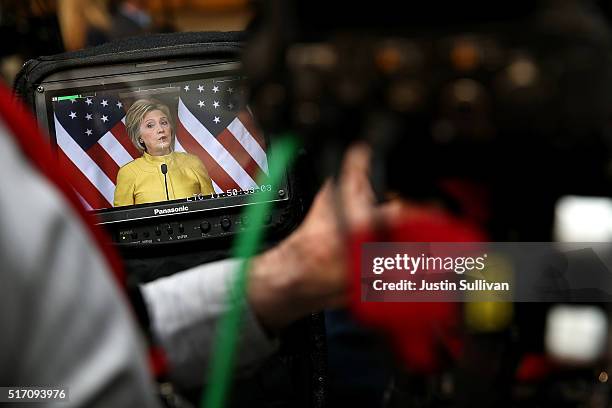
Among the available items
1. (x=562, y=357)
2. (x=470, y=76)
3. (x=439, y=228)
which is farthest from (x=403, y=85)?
(x=562, y=357)

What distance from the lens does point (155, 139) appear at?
1.19m

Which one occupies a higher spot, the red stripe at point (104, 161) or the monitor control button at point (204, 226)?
the red stripe at point (104, 161)

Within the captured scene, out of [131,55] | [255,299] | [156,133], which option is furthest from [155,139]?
[255,299]

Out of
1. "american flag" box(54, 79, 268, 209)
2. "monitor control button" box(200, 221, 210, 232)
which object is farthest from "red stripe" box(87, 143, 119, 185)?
"monitor control button" box(200, 221, 210, 232)

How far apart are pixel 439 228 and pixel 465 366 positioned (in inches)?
4.3

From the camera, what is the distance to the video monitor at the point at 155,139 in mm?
1183

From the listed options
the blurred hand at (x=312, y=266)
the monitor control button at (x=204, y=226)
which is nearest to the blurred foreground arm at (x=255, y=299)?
the blurred hand at (x=312, y=266)

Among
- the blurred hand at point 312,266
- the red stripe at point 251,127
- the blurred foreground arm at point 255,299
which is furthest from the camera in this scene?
the red stripe at point 251,127

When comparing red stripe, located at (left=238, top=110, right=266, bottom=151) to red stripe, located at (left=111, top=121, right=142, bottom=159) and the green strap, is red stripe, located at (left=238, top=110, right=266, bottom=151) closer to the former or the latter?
red stripe, located at (left=111, top=121, right=142, bottom=159)

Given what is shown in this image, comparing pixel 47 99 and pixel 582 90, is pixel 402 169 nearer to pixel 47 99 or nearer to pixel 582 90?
pixel 582 90

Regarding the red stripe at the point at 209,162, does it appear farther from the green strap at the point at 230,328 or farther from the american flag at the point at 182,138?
the green strap at the point at 230,328

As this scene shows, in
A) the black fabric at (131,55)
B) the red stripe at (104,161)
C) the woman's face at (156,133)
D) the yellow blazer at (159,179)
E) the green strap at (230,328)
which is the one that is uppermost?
the black fabric at (131,55)

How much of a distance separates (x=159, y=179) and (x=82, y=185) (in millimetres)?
95

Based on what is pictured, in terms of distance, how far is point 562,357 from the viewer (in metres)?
0.72
